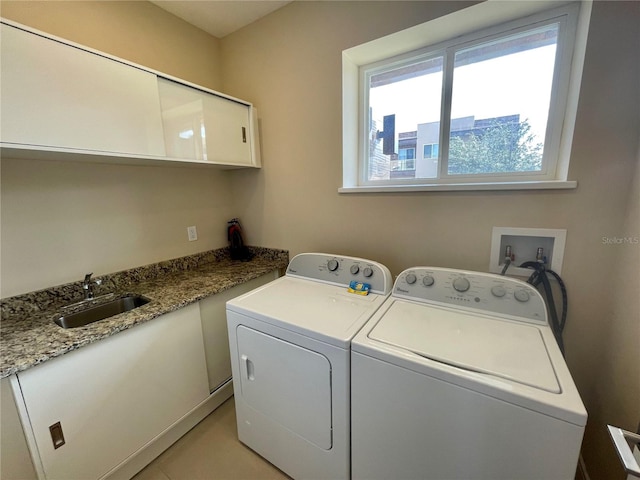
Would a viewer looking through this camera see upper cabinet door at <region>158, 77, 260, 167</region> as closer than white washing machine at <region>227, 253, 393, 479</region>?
No

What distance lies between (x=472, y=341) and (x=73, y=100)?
1.94 m

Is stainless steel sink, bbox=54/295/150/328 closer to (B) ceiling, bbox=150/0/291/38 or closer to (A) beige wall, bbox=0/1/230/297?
(A) beige wall, bbox=0/1/230/297

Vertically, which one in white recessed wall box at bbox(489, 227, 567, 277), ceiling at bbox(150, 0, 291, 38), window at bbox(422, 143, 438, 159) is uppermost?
ceiling at bbox(150, 0, 291, 38)

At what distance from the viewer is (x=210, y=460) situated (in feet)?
4.84

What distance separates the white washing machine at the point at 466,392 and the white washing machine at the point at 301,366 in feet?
0.25

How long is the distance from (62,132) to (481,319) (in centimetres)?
198

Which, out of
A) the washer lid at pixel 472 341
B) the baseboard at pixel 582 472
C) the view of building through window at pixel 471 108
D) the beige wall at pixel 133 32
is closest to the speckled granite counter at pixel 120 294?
the washer lid at pixel 472 341

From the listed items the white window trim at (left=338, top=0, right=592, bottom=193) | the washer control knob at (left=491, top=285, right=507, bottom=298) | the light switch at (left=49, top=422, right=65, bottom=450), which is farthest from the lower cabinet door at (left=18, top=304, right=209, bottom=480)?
the washer control knob at (left=491, top=285, right=507, bottom=298)

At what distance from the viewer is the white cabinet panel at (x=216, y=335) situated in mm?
1613

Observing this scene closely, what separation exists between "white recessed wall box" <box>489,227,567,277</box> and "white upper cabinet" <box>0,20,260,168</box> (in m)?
1.75

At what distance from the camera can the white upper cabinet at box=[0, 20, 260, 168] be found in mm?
1050

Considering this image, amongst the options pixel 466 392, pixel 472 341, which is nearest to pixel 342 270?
pixel 472 341

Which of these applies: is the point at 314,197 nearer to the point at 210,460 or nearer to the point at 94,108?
the point at 94,108

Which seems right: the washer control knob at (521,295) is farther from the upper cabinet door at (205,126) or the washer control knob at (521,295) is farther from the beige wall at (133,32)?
the beige wall at (133,32)
